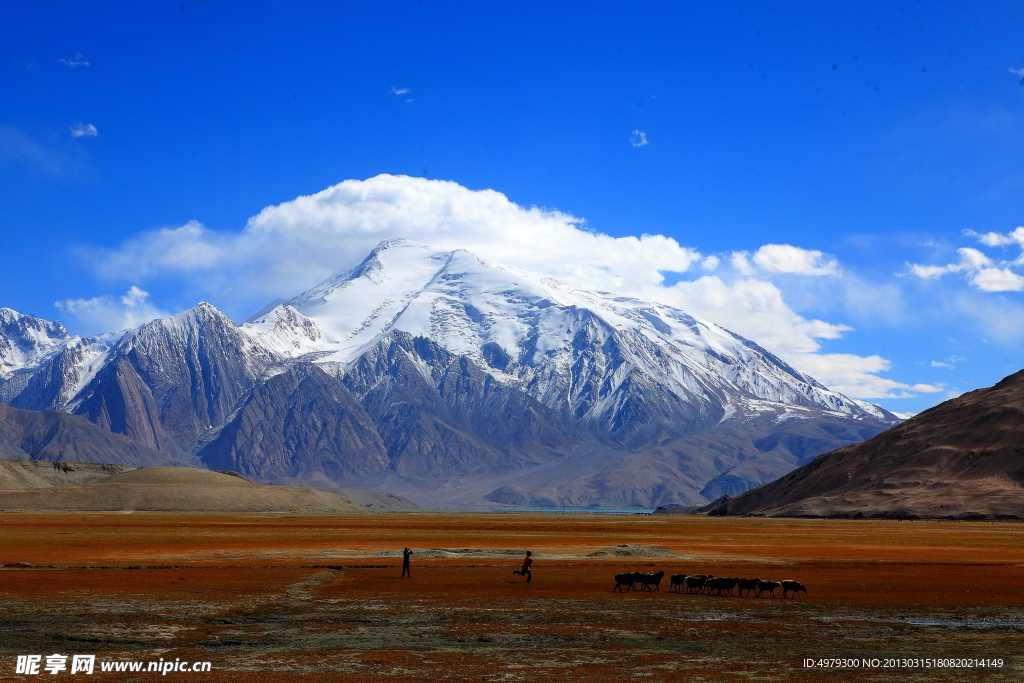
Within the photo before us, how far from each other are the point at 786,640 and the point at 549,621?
8475mm

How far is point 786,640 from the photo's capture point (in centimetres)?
3053

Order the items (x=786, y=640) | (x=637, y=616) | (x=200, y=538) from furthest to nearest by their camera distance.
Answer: (x=200, y=538) < (x=637, y=616) < (x=786, y=640)

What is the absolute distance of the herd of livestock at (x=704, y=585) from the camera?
42.8 m

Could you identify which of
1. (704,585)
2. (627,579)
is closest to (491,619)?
(627,579)

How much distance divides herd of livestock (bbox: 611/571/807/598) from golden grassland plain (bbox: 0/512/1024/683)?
73cm

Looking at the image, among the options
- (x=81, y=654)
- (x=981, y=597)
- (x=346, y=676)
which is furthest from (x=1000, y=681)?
(x=81, y=654)

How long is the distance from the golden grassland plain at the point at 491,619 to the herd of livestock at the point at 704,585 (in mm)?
732

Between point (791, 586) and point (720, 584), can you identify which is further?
point (720, 584)

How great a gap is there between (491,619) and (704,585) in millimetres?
14114

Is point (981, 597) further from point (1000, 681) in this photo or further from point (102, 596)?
point (102, 596)

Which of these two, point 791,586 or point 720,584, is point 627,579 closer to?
point 720,584

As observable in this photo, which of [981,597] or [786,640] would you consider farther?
[981,597]

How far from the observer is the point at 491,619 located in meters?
35.0

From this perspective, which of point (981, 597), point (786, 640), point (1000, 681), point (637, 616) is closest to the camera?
point (1000, 681)
